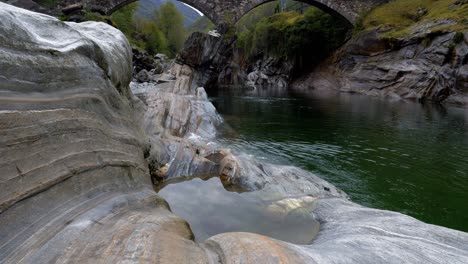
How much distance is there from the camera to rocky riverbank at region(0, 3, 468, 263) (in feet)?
7.43

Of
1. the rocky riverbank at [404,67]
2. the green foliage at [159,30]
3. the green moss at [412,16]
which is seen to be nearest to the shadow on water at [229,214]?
the rocky riverbank at [404,67]

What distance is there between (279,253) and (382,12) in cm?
4007

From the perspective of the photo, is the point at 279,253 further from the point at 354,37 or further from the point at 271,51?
the point at 271,51

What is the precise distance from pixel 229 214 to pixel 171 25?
2943 inches

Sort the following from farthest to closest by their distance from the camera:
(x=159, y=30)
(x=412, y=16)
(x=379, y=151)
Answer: (x=159, y=30) < (x=412, y=16) < (x=379, y=151)

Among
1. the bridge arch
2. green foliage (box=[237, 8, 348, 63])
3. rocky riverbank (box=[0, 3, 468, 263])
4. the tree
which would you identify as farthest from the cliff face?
the tree

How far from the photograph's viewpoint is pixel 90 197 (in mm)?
2953

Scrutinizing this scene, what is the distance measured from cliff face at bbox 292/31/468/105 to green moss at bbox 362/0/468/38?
3.09 feet

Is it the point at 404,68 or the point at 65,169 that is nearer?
the point at 65,169

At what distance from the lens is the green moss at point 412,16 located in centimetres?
2570

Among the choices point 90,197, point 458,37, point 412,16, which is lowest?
point 90,197

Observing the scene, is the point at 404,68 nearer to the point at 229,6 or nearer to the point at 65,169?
the point at 229,6

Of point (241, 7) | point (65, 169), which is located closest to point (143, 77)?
point (241, 7)

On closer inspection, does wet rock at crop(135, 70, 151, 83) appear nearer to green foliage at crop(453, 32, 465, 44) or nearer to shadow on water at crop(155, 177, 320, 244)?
shadow on water at crop(155, 177, 320, 244)
